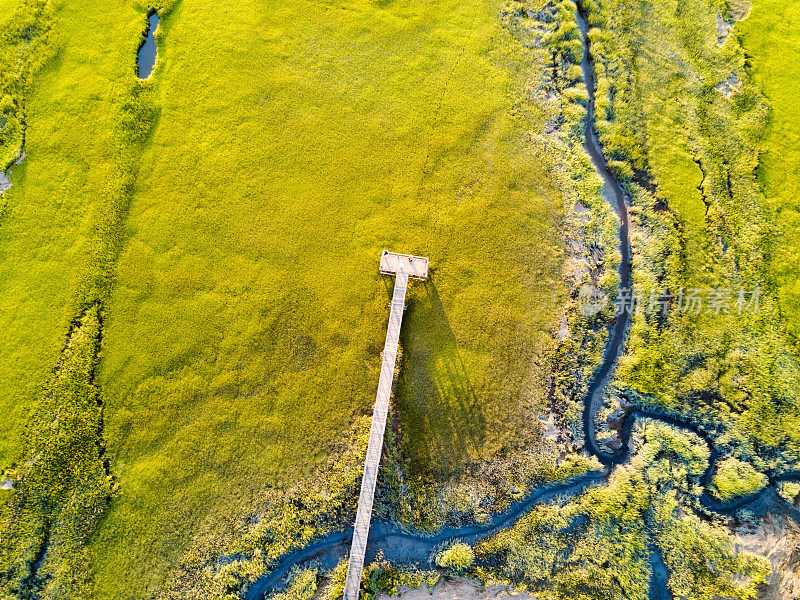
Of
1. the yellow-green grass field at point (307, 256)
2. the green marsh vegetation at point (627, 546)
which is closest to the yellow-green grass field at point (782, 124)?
the green marsh vegetation at point (627, 546)

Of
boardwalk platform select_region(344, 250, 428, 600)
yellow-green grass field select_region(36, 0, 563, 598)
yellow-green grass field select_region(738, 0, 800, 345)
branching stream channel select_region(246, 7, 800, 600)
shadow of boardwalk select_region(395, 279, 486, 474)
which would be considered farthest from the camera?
yellow-green grass field select_region(738, 0, 800, 345)

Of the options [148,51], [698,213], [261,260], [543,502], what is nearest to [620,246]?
[698,213]

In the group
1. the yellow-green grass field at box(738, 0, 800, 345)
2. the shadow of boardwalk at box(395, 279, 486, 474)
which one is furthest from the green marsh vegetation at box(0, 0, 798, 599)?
the yellow-green grass field at box(738, 0, 800, 345)

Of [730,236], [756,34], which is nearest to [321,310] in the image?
[730,236]

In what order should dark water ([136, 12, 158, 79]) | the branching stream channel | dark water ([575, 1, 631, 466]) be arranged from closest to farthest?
1. the branching stream channel
2. dark water ([575, 1, 631, 466])
3. dark water ([136, 12, 158, 79])

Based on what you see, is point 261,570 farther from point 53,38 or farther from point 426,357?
point 53,38

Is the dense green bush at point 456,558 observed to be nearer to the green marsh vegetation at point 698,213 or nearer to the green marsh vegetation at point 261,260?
the green marsh vegetation at point 261,260

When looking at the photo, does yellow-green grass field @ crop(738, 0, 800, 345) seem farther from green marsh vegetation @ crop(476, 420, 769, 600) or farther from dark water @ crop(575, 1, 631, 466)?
green marsh vegetation @ crop(476, 420, 769, 600)

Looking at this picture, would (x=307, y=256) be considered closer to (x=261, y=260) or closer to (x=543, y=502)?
(x=261, y=260)
